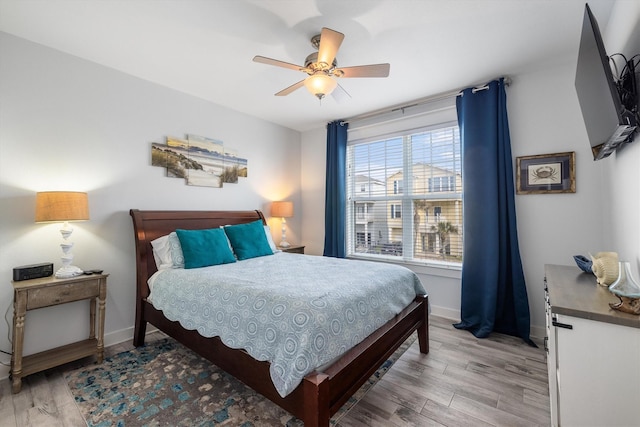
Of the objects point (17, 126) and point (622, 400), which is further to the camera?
point (17, 126)

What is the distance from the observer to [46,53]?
2348mm

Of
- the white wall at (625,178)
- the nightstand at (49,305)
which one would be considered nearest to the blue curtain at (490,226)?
the white wall at (625,178)

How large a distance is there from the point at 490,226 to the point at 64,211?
384cm

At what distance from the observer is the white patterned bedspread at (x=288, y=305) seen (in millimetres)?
1417

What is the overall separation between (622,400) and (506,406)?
85 cm

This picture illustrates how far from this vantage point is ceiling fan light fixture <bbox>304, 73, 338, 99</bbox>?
210 cm

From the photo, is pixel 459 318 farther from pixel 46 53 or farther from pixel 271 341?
pixel 46 53

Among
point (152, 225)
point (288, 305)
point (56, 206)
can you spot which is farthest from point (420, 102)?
point (56, 206)

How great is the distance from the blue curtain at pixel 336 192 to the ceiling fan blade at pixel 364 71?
198 centimetres

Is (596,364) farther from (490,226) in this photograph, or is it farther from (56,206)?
(56,206)

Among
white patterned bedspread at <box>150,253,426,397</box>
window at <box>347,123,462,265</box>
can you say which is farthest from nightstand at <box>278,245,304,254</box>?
white patterned bedspread at <box>150,253,426,397</box>

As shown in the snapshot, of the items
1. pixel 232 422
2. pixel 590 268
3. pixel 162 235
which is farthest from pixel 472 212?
pixel 162 235

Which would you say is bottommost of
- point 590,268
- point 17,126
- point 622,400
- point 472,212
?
point 622,400

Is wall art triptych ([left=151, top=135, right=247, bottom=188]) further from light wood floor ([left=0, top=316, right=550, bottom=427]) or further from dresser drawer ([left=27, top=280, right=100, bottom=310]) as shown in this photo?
light wood floor ([left=0, top=316, right=550, bottom=427])
